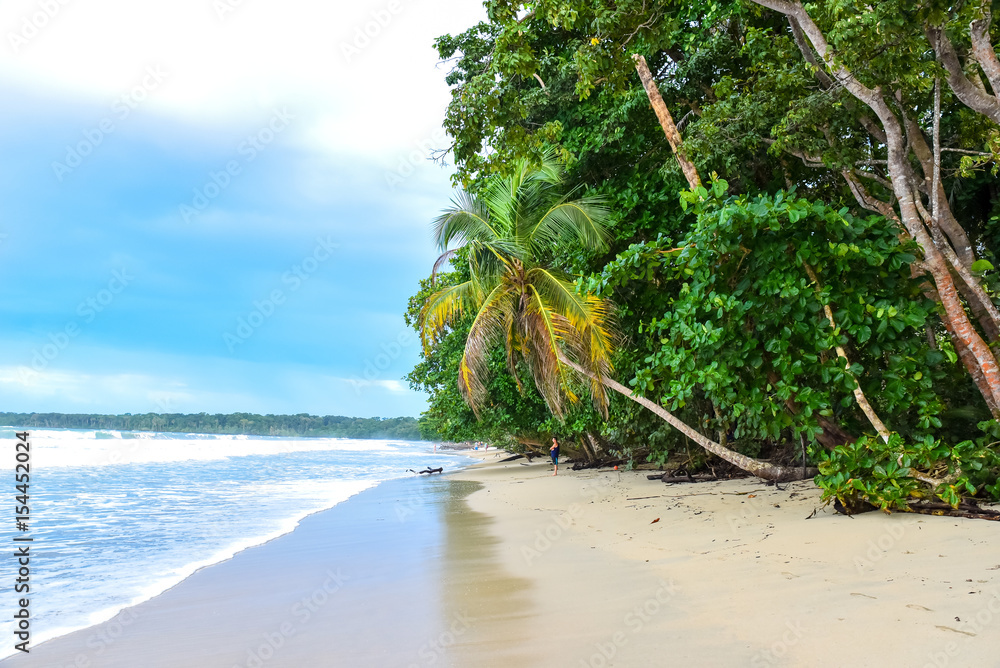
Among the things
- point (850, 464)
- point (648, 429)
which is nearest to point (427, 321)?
point (648, 429)

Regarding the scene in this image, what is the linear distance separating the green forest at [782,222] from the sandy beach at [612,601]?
1.01 metres

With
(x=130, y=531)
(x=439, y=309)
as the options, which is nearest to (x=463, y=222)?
(x=439, y=309)

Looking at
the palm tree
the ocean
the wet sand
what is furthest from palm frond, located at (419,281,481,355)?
the wet sand

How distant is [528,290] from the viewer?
1166 cm

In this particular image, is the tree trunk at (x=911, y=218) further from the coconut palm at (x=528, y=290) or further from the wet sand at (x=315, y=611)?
the coconut palm at (x=528, y=290)

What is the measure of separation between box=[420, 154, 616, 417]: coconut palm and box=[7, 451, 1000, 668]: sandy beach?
366cm

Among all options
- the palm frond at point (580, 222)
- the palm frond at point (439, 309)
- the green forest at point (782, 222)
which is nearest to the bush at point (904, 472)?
the green forest at point (782, 222)

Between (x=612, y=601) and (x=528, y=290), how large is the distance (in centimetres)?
799

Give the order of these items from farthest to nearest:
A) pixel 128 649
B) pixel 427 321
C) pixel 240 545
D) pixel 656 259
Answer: pixel 427 321 → pixel 240 545 → pixel 656 259 → pixel 128 649

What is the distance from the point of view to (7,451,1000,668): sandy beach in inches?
121

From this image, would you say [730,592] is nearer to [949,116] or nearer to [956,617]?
[956,617]

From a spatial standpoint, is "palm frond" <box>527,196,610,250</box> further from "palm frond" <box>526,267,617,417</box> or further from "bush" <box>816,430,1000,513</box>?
"bush" <box>816,430,1000,513</box>

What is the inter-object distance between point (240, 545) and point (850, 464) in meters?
6.71

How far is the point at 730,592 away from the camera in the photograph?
3932 mm
